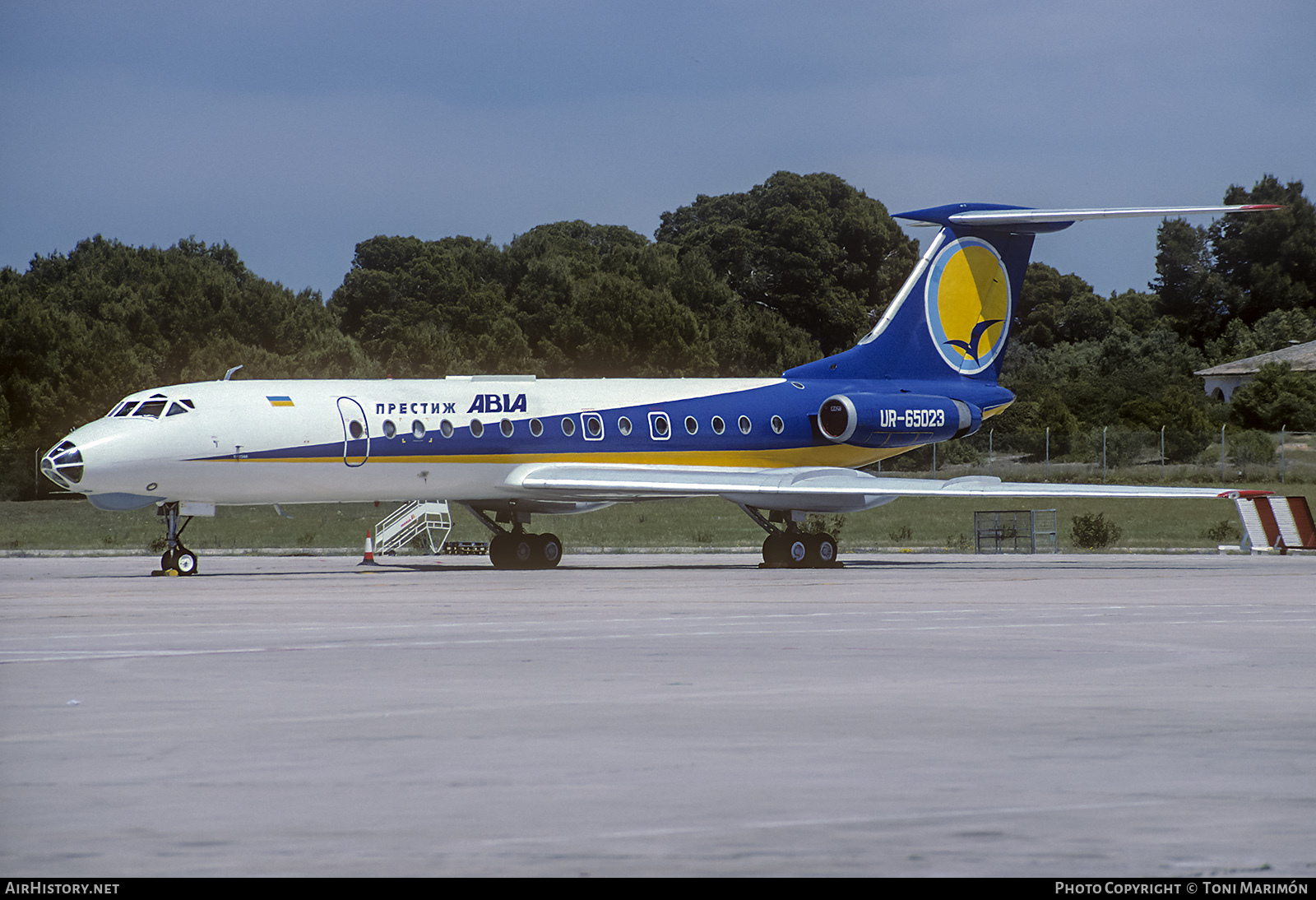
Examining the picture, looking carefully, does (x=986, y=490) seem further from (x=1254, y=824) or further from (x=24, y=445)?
(x=24, y=445)

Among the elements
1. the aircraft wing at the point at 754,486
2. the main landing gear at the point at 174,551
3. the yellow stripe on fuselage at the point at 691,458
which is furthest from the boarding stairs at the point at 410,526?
the main landing gear at the point at 174,551

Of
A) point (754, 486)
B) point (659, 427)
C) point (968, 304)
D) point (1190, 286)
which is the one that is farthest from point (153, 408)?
point (1190, 286)

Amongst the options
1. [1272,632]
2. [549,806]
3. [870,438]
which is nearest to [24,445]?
[870,438]

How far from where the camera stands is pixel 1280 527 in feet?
110

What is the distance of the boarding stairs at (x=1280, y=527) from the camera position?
33375mm

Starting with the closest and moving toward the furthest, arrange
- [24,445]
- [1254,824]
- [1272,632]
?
[1254,824], [1272,632], [24,445]

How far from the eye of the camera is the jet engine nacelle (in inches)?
1268

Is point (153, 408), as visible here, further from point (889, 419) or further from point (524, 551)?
point (889, 419)

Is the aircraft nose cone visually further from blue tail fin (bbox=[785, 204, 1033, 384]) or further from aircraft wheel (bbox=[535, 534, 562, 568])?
blue tail fin (bbox=[785, 204, 1033, 384])

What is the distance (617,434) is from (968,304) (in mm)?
9054

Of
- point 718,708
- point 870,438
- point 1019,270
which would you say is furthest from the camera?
point 1019,270

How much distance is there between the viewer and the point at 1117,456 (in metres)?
59.3

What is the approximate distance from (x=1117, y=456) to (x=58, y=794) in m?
55.8

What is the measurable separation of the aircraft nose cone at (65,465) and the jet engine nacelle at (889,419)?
561 inches
